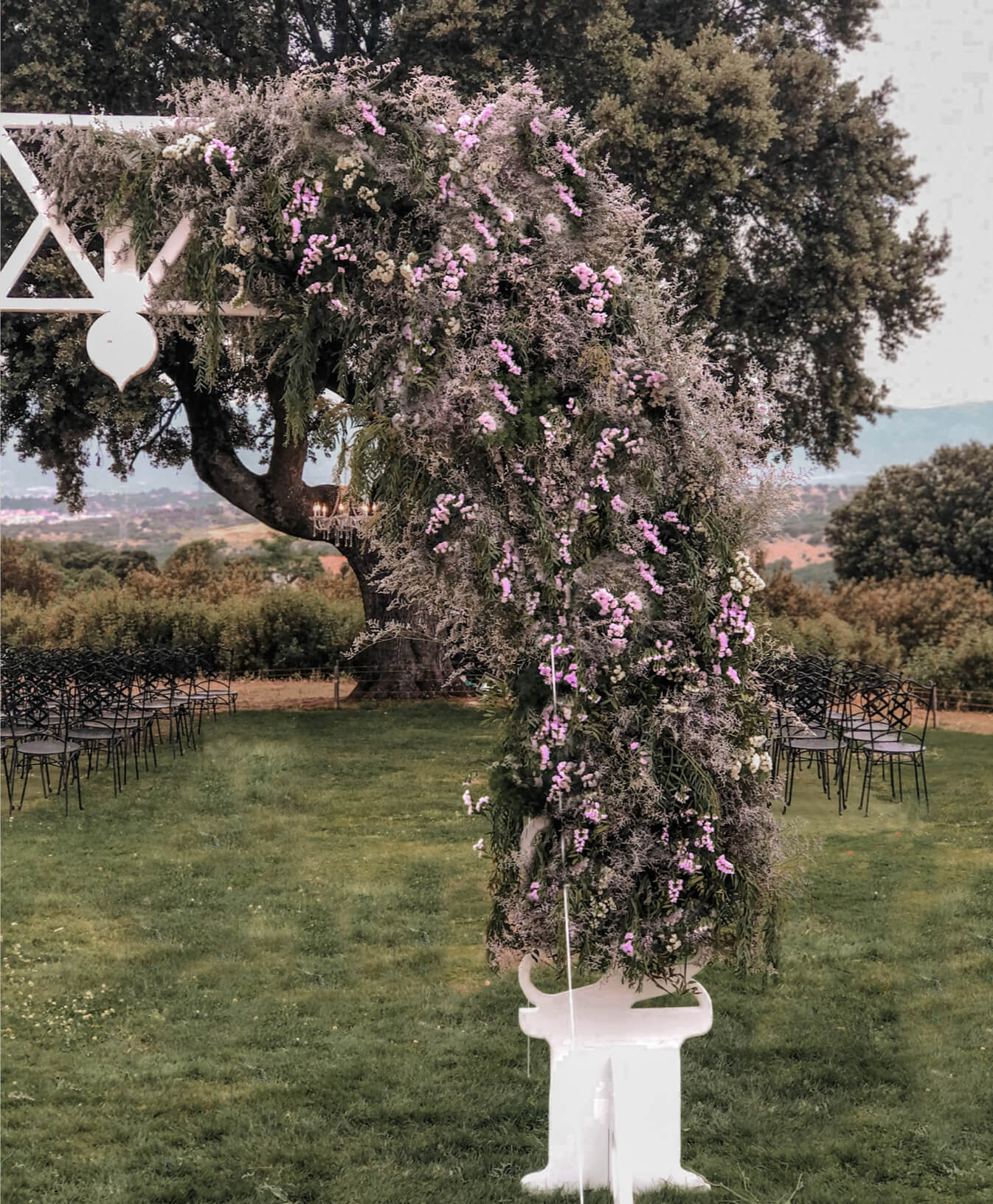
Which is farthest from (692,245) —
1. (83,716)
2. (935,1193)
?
(935,1193)

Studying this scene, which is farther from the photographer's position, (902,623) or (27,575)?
(27,575)

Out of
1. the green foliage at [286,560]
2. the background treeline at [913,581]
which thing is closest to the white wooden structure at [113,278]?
the background treeline at [913,581]

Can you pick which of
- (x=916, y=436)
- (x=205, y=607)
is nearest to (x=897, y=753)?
(x=205, y=607)

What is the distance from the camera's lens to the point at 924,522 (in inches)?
762

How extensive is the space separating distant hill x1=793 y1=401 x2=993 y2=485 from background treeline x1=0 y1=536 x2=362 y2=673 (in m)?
9.75

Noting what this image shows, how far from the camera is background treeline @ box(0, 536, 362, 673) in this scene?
1606cm

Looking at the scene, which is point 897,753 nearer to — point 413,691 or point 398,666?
point 413,691

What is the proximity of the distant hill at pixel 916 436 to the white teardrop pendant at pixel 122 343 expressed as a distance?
61.2 feet

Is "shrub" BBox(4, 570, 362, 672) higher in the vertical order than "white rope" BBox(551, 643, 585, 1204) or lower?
higher

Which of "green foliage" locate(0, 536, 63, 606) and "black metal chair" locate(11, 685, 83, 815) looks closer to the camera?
"black metal chair" locate(11, 685, 83, 815)

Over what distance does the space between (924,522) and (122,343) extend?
17844 mm

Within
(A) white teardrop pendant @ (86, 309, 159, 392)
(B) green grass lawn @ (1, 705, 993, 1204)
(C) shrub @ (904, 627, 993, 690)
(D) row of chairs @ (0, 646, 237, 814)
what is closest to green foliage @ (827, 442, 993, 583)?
(C) shrub @ (904, 627, 993, 690)

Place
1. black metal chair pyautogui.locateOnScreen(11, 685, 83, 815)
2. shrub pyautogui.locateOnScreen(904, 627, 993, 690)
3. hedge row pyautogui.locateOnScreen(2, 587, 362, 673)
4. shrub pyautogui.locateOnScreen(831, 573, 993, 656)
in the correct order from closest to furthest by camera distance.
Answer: black metal chair pyautogui.locateOnScreen(11, 685, 83, 815), shrub pyautogui.locateOnScreen(904, 627, 993, 690), hedge row pyautogui.locateOnScreen(2, 587, 362, 673), shrub pyautogui.locateOnScreen(831, 573, 993, 656)

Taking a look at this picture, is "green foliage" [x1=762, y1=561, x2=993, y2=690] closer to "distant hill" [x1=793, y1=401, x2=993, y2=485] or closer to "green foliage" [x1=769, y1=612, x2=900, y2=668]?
"green foliage" [x1=769, y1=612, x2=900, y2=668]
